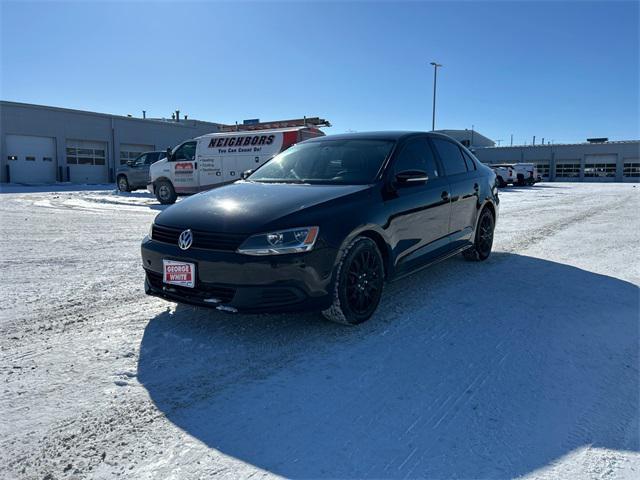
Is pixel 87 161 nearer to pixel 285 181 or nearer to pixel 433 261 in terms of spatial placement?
pixel 285 181

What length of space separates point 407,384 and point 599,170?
55593mm

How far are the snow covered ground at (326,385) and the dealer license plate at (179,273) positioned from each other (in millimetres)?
392

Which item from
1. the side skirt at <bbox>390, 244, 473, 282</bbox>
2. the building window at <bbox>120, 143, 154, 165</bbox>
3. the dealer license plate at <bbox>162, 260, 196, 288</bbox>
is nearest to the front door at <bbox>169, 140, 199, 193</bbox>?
the side skirt at <bbox>390, 244, 473, 282</bbox>

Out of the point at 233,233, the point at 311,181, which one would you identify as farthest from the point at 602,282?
the point at 233,233

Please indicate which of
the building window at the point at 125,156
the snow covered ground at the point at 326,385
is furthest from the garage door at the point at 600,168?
the snow covered ground at the point at 326,385

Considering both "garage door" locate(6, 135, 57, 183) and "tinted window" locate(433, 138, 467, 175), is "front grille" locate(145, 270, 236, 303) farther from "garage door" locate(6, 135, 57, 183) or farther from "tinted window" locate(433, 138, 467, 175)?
"garage door" locate(6, 135, 57, 183)

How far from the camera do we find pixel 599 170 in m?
49.3

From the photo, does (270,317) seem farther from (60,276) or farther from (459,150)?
(459,150)

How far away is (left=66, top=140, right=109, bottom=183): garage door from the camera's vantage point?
107 feet

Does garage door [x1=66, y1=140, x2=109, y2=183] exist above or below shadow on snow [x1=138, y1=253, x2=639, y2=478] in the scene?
above

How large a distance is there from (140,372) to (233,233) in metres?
1.05

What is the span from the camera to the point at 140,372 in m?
2.83

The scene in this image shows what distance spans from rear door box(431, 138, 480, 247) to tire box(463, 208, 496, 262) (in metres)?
0.27

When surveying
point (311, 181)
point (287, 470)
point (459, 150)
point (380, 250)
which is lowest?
point (287, 470)
